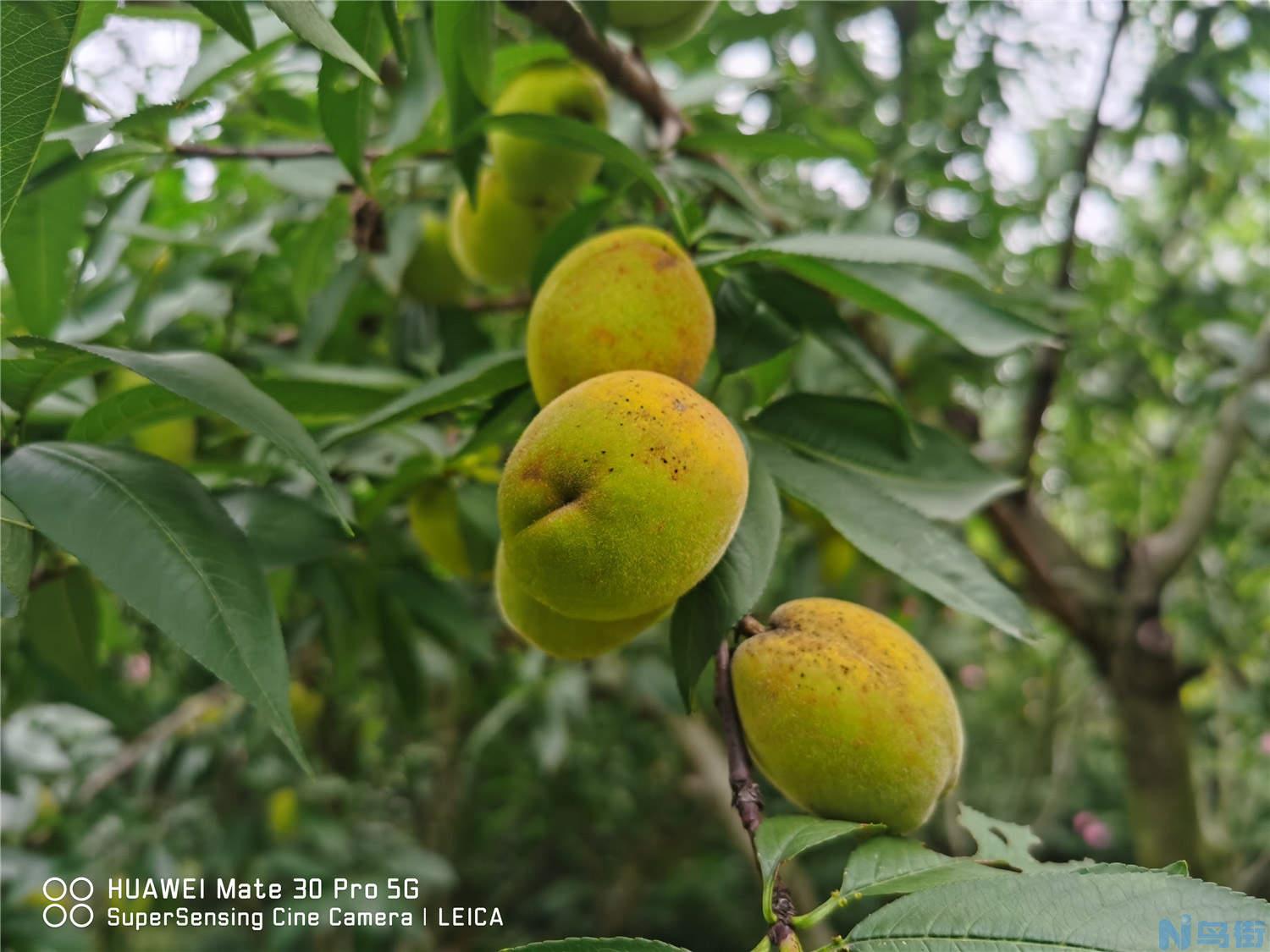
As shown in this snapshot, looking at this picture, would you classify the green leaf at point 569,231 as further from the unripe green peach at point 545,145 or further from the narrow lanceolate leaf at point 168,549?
the narrow lanceolate leaf at point 168,549

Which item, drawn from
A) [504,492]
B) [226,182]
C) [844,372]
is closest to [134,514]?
[504,492]

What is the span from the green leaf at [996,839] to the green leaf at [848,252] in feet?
1.38

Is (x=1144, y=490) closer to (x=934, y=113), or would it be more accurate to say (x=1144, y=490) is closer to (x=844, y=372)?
(x=934, y=113)

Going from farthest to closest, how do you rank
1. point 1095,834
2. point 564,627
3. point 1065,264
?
1. point 1095,834
2. point 1065,264
3. point 564,627

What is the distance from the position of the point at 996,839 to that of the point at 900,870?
0.17 metres

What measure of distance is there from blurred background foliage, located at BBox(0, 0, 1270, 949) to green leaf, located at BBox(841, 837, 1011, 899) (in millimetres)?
432

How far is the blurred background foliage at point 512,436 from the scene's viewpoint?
1.08 metres

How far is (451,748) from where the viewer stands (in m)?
2.76

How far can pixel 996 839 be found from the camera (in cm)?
73

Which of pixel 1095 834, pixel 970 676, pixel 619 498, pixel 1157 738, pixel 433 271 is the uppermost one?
pixel 619 498

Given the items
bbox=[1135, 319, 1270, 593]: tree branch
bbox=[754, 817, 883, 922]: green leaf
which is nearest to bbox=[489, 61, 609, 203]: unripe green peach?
bbox=[754, 817, 883, 922]: green leaf

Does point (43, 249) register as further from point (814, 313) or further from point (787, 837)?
point (787, 837)

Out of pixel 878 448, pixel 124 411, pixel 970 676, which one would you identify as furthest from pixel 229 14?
pixel 970 676

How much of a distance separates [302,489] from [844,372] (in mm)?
787
